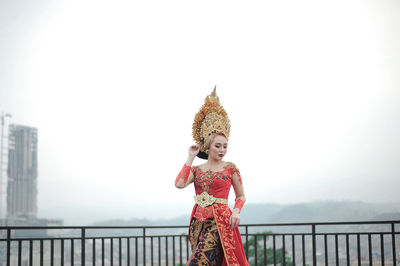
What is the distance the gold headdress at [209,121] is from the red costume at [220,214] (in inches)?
9.9

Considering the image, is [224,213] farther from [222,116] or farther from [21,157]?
[21,157]

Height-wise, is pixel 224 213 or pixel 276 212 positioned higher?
pixel 224 213

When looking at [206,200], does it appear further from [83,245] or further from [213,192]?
[83,245]

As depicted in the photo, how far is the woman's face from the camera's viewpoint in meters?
3.03

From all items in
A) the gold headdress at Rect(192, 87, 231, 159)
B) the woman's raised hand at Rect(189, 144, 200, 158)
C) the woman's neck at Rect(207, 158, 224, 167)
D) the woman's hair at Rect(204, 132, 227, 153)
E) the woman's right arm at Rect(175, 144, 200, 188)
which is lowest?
the woman's right arm at Rect(175, 144, 200, 188)

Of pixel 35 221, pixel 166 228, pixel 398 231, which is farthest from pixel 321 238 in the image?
pixel 35 221

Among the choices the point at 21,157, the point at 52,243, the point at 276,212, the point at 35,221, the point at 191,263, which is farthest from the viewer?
the point at 21,157

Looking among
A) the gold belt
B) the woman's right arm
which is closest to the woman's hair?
the woman's right arm

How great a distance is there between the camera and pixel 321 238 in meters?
5.11

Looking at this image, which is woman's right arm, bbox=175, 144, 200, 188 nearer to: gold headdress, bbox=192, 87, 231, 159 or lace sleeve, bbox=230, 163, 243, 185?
gold headdress, bbox=192, 87, 231, 159

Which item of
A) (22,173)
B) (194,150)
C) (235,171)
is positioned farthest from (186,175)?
(22,173)

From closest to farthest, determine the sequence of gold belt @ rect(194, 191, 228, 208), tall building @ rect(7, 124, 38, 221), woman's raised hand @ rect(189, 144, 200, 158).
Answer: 1. gold belt @ rect(194, 191, 228, 208)
2. woman's raised hand @ rect(189, 144, 200, 158)
3. tall building @ rect(7, 124, 38, 221)

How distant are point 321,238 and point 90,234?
9.08ft

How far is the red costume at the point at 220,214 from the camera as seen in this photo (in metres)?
2.80
